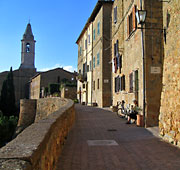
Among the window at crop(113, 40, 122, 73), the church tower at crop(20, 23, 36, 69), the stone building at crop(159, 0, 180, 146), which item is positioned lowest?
the stone building at crop(159, 0, 180, 146)

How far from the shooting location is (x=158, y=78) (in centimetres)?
1054

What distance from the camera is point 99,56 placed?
2334cm

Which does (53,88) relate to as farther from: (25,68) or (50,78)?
(25,68)

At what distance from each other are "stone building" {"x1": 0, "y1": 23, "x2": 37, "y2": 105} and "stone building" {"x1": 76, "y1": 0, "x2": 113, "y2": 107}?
3726 centimetres

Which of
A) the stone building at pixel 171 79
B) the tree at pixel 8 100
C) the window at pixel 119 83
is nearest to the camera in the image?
the stone building at pixel 171 79

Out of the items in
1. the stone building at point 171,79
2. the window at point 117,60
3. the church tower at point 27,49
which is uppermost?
the church tower at point 27,49

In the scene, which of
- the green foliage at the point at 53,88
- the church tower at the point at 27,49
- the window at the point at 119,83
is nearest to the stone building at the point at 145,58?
the window at the point at 119,83

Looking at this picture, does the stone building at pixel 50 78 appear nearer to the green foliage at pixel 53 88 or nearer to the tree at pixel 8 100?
the green foliage at pixel 53 88

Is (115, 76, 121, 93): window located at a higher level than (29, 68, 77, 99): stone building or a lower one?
lower

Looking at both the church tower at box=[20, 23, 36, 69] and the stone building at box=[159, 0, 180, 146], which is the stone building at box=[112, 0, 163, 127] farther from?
the church tower at box=[20, 23, 36, 69]

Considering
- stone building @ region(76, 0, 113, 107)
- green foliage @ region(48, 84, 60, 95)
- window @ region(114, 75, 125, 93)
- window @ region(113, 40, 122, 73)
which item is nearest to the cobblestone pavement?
window @ region(114, 75, 125, 93)

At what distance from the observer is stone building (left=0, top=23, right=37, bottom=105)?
62056 millimetres

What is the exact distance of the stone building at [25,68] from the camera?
62056mm

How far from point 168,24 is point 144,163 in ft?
16.5
